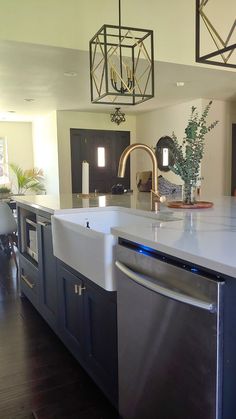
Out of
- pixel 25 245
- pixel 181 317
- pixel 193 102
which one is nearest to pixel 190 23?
pixel 193 102

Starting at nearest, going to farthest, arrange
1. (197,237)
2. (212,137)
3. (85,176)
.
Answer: (197,237) < (85,176) < (212,137)

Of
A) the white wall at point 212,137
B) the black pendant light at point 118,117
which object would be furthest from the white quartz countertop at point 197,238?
the black pendant light at point 118,117

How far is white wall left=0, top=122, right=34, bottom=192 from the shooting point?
8398mm

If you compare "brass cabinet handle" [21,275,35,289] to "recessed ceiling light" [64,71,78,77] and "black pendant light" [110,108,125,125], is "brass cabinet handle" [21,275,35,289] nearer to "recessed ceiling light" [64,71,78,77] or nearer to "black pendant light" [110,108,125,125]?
"recessed ceiling light" [64,71,78,77]

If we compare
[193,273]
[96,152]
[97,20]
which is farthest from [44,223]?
[96,152]

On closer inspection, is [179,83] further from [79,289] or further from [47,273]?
[79,289]

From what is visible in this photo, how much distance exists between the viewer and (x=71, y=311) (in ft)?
6.56

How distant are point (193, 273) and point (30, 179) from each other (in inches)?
299

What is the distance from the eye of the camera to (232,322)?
2.99 feet

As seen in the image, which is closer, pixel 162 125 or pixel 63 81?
pixel 63 81

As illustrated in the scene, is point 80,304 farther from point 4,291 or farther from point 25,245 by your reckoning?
point 4,291

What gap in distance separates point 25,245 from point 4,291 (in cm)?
73

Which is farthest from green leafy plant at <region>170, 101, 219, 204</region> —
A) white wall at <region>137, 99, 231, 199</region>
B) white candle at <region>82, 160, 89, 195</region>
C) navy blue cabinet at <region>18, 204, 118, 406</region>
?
white wall at <region>137, 99, 231, 199</region>

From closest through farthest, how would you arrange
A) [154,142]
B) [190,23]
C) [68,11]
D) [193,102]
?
1. [68,11]
2. [190,23]
3. [193,102]
4. [154,142]
